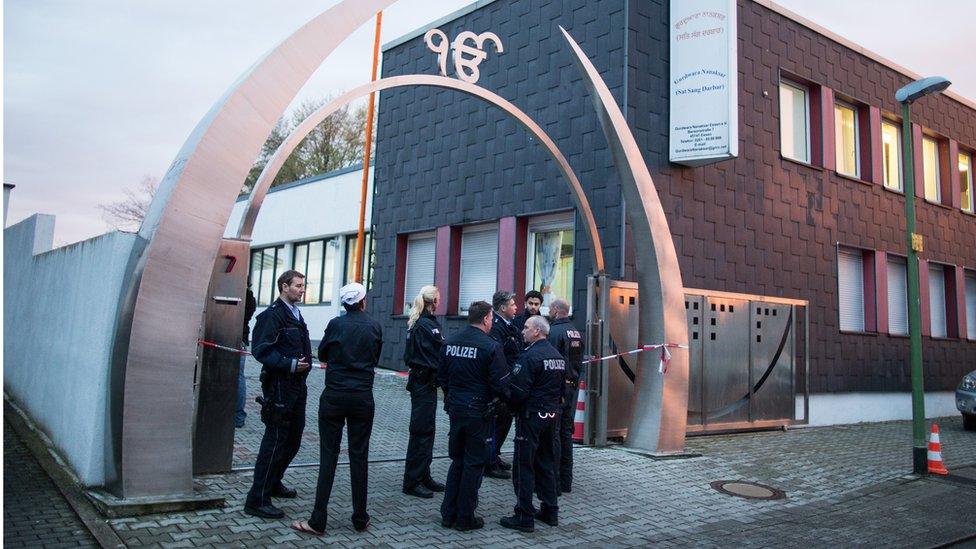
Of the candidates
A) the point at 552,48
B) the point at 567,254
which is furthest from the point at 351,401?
the point at 552,48

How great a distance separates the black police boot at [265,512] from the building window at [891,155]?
53.5ft

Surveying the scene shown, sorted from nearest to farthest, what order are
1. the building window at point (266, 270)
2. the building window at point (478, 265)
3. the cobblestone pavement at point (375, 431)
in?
the cobblestone pavement at point (375, 431) < the building window at point (478, 265) < the building window at point (266, 270)

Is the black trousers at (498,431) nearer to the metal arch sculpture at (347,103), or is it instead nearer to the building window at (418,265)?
the metal arch sculpture at (347,103)

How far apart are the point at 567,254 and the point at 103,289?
27.4ft

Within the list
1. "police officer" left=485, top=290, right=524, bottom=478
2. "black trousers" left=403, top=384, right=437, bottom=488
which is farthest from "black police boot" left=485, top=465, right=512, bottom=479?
"black trousers" left=403, top=384, right=437, bottom=488

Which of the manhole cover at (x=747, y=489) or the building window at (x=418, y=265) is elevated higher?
the building window at (x=418, y=265)

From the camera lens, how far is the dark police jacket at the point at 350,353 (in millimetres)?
5719

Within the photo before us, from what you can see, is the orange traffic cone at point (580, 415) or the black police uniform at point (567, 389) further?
the orange traffic cone at point (580, 415)

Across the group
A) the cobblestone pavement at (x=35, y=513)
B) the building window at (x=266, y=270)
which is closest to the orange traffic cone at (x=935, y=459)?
the cobblestone pavement at (x=35, y=513)

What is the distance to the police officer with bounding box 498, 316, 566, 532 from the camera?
6266mm

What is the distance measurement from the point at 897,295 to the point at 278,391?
16114mm

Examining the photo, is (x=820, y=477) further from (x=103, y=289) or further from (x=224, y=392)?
(x=103, y=289)

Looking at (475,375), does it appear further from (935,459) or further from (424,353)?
(935,459)

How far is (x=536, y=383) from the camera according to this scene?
636 cm
